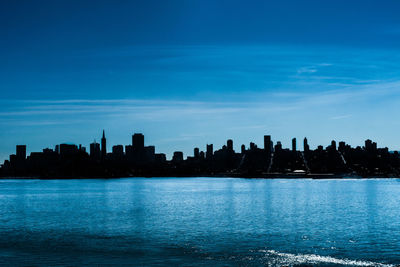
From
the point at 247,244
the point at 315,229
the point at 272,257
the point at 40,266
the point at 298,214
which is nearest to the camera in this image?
the point at 40,266

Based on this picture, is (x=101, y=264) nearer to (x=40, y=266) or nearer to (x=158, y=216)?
(x=40, y=266)

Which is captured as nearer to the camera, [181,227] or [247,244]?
[247,244]

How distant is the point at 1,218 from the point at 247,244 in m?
57.0

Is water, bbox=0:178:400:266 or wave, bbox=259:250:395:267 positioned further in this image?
water, bbox=0:178:400:266

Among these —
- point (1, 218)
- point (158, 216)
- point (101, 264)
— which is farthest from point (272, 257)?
point (1, 218)

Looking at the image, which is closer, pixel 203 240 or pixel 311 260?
pixel 311 260

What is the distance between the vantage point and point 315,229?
68.2 metres

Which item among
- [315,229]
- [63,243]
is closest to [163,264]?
[63,243]

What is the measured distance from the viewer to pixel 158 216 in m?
89.1

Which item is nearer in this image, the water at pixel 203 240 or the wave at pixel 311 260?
the wave at pixel 311 260

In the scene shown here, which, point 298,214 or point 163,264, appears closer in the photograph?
point 163,264

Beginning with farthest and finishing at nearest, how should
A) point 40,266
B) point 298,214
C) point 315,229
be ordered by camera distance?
point 298,214 < point 315,229 < point 40,266

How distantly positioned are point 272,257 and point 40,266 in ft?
75.7

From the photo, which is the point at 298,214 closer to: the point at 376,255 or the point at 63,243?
the point at 376,255
